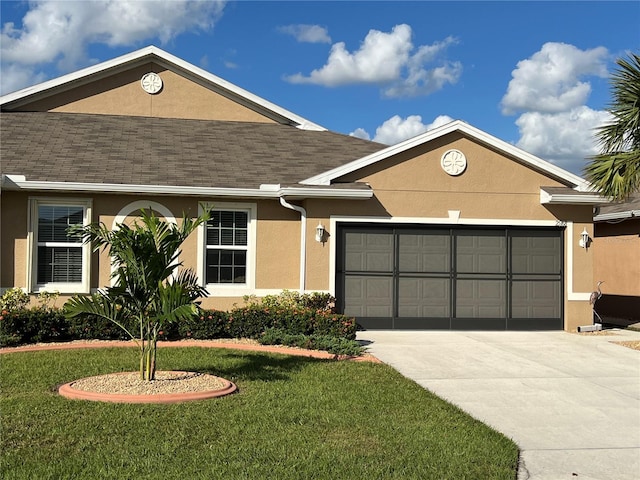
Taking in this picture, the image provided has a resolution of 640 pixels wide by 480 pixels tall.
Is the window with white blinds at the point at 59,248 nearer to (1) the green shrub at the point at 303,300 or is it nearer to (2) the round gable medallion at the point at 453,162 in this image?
(1) the green shrub at the point at 303,300

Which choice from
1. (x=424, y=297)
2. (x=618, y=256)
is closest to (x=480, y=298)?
(x=424, y=297)

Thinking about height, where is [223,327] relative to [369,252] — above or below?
below

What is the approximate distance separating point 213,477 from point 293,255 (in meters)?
9.53

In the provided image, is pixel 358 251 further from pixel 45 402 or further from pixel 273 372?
pixel 45 402

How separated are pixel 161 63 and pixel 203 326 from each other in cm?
913

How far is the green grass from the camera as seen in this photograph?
17.2 ft

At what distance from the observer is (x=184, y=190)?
13430 millimetres

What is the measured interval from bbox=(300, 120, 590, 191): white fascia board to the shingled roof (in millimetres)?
1104

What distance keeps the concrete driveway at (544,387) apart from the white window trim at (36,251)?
575 cm

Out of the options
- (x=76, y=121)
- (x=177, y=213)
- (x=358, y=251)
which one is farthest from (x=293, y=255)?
(x=76, y=121)

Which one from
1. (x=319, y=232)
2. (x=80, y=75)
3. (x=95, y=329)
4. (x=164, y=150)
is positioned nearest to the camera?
(x=95, y=329)

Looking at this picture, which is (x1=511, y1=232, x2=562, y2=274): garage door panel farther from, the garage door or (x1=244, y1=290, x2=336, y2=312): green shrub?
(x1=244, y1=290, x2=336, y2=312): green shrub

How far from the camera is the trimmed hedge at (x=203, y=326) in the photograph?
11.3 m

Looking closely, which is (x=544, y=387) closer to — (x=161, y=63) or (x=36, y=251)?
(x=36, y=251)
